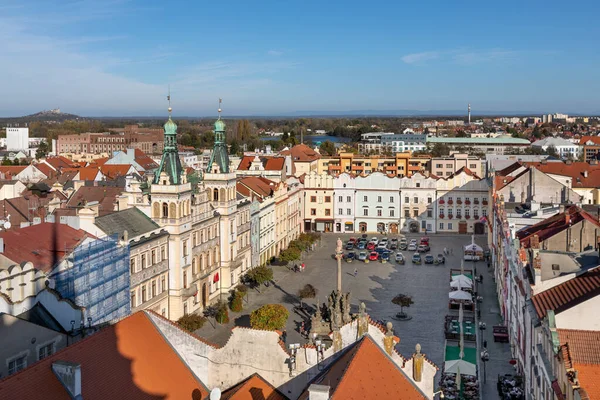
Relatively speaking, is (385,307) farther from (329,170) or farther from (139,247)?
(329,170)

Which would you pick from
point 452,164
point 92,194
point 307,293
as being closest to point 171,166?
point 307,293

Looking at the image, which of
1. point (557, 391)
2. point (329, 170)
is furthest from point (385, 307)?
point (329, 170)

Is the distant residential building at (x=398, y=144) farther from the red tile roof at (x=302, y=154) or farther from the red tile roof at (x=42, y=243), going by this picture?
the red tile roof at (x=42, y=243)

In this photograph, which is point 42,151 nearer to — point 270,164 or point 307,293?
point 270,164

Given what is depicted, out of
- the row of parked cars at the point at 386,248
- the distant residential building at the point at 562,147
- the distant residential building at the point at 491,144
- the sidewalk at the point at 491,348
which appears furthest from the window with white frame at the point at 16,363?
the distant residential building at the point at 562,147

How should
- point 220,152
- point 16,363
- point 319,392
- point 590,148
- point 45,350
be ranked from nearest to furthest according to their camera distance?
point 319,392 → point 16,363 → point 45,350 → point 220,152 → point 590,148

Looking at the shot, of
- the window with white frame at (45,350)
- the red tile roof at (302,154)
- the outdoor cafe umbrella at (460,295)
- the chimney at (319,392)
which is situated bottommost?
the outdoor cafe umbrella at (460,295)

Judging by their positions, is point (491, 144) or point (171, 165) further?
point (491, 144)
